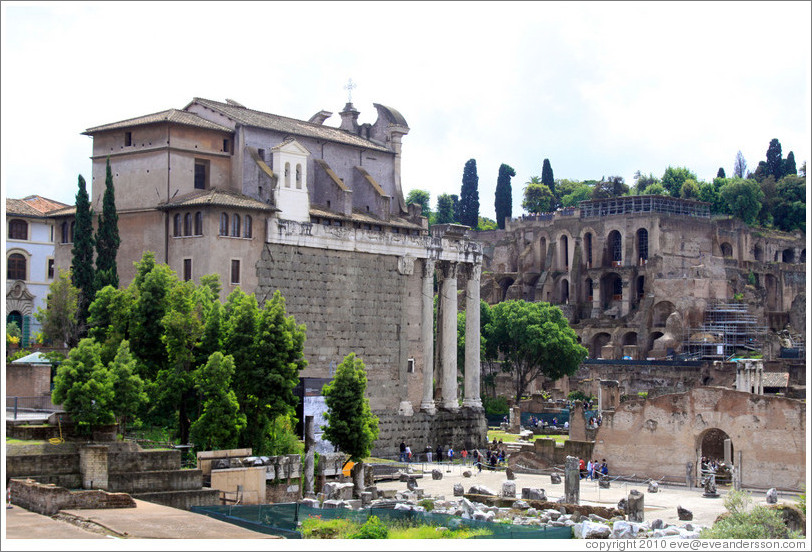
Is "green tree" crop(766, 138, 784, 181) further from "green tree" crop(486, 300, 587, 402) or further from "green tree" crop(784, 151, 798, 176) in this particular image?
"green tree" crop(486, 300, 587, 402)

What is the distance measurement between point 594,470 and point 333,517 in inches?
729

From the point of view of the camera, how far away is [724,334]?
8725cm

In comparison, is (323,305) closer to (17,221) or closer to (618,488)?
(618,488)

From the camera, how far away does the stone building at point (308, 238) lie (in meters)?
47.3

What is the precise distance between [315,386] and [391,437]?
29.2 feet

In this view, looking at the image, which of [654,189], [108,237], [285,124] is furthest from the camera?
[654,189]

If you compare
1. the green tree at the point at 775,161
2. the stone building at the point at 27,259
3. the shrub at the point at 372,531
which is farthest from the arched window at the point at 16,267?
the green tree at the point at 775,161

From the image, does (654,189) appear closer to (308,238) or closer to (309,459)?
(308,238)

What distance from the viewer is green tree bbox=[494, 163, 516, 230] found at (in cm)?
12062

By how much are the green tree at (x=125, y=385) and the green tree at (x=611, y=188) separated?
84.3 meters

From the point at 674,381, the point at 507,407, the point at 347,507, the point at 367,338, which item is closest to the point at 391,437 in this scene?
the point at 367,338

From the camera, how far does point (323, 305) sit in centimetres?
4941

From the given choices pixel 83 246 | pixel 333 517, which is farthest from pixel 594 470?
pixel 83 246

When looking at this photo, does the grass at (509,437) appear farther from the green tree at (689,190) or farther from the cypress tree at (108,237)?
the green tree at (689,190)
